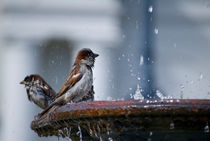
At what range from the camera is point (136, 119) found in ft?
8.76

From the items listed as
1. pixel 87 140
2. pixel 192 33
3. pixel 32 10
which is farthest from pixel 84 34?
pixel 87 140

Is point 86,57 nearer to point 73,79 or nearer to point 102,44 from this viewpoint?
point 73,79

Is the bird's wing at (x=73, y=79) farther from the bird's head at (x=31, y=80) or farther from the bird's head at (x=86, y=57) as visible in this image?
the bird's head at (x=31, y=80)

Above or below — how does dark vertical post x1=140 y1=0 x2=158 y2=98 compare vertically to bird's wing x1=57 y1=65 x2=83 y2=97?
above

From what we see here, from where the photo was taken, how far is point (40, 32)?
324 inches

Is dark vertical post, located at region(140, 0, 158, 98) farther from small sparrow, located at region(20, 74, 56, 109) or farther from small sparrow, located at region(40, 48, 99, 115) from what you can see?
small sparrow, located at region(40, 48, 99, 115)

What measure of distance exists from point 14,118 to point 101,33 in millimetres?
1654

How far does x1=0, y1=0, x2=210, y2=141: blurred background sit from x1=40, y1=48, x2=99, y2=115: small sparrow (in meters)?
3.17

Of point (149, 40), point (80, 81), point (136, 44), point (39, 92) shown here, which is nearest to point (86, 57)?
point (80, 81)

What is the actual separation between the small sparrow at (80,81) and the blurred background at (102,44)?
317 centimetres

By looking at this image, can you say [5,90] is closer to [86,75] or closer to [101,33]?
[101,33]

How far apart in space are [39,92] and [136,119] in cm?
307

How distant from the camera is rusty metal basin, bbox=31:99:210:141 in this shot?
2.59 meters

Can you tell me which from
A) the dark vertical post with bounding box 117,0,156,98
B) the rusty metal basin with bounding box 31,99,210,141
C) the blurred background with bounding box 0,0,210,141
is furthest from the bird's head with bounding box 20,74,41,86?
the rusty metal basin with bounding box 31,99,210,141
